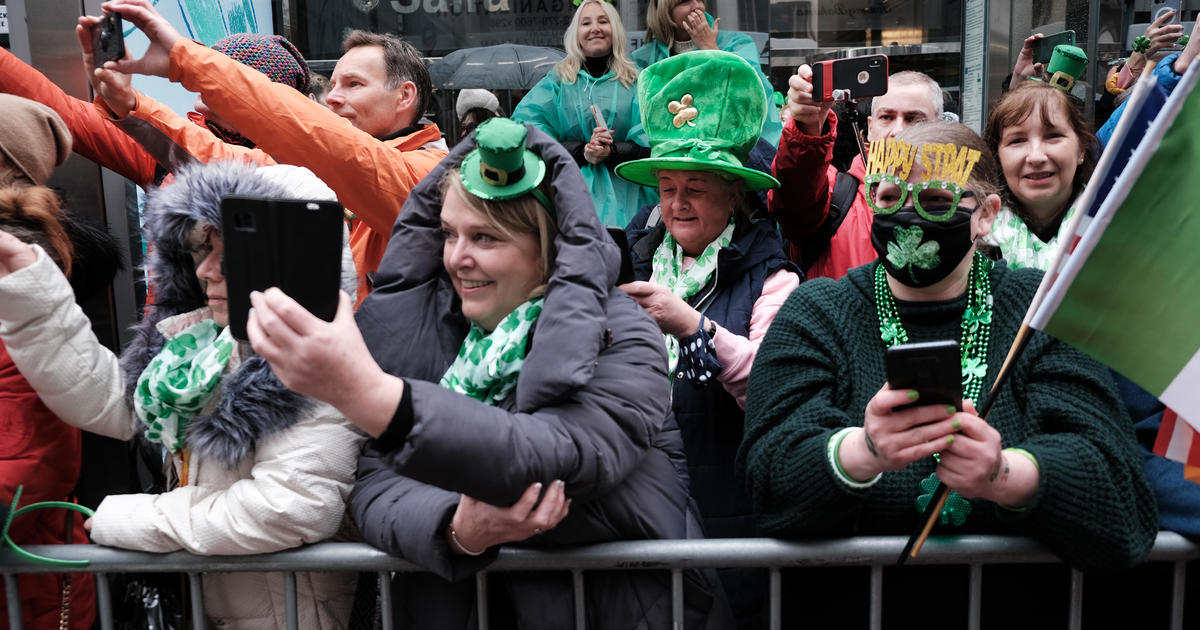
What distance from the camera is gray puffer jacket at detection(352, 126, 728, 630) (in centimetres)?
175

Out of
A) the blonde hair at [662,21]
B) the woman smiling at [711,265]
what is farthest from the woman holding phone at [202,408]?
the blonde hair at [662,21]

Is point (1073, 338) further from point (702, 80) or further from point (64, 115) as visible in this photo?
point (64, 115)

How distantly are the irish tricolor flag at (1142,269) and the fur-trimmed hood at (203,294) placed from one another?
138 centimetres

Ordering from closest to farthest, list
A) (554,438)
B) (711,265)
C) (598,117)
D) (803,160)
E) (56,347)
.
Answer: (554,438), (56,347), (711,265), (803,160), (598,117)

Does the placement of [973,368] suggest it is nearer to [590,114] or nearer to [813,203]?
[813,203]

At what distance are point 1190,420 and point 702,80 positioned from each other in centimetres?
175

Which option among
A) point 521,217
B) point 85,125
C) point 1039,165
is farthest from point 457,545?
point 85,125

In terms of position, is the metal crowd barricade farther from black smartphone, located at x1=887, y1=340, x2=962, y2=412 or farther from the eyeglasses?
the eyeglasses

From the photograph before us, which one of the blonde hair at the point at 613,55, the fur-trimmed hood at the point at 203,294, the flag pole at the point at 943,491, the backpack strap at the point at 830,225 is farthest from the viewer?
the blonde hair at the point at 613,55

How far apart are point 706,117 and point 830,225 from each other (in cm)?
65

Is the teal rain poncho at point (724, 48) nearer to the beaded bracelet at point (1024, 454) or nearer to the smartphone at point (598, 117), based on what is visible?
the smartphone at point (598, 117)

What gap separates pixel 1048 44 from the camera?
14.2 feet

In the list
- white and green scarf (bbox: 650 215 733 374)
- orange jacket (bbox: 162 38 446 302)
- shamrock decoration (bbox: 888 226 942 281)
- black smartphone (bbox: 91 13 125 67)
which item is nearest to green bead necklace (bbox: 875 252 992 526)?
shamrock decoration (bbox: 888 226 942 281)

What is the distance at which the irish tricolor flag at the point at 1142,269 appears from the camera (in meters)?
1.57
